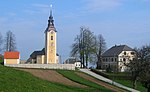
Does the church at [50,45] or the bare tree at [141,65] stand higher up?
the church at [50,45]

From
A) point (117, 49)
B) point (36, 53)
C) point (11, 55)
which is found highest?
point (117, 49)

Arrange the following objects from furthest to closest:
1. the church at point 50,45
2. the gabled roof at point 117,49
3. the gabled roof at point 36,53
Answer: the gabled roof at point 36,53
the gabled roof at point 117,49
the church at point 50,45

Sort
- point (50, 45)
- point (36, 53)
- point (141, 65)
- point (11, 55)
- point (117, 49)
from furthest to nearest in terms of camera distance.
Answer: point (36, 53)
point (117, 49)
point (50, 45)
point (11, 55)
point (141, 65)

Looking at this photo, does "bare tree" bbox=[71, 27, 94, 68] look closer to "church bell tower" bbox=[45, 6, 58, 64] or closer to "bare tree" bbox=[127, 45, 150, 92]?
"church bell tower" bbox=[45, 6, 58, 64]

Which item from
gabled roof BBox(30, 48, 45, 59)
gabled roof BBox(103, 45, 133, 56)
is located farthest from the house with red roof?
Answer: gabled roof BBox(103, 45, 133, 56)

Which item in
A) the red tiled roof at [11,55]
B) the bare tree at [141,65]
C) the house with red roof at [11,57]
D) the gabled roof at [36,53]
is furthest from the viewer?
the gabled roof at [36,53]

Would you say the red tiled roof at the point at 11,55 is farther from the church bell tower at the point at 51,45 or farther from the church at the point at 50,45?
the church bell tower at the point at 51,45

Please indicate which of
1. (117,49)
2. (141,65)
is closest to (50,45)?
(117,49)

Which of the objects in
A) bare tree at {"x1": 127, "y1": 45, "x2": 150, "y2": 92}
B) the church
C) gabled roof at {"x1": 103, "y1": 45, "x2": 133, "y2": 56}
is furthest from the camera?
gabled roof at {"x1": 103, "y1": 45, "x2": 133, "y2": 56}

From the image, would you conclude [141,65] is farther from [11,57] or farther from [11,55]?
[11,55]

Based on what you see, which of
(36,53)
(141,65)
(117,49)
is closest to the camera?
(141,65)

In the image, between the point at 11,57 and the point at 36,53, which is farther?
the point at 36,53

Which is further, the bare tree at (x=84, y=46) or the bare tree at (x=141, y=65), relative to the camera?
the bare tree at (x=84, y=46)

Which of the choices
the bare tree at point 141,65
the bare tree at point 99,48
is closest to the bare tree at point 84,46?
the bare tree at point 99,48
